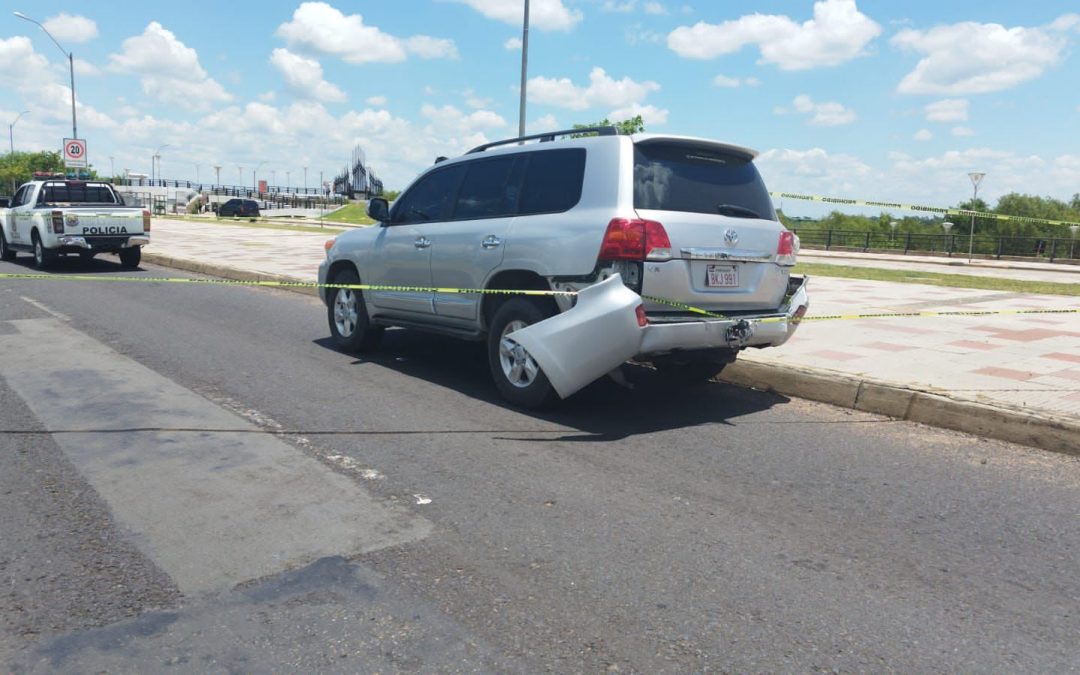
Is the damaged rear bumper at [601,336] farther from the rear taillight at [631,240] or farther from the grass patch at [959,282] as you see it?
the grass patch at [959,282]

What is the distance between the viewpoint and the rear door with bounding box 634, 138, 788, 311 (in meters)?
5.72

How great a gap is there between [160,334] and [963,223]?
4588cm

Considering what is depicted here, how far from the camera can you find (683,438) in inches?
217

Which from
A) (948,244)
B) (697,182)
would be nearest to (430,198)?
(697,182)

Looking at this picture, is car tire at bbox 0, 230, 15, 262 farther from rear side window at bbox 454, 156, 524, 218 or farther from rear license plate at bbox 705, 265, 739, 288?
rear license plate at bbox 705, 265, 739, 288

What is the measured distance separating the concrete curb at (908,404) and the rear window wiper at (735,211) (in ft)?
4.74

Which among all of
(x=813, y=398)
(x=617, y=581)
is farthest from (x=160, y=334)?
Answer: (x=617, y=581)

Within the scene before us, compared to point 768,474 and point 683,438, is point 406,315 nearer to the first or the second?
point 683,438

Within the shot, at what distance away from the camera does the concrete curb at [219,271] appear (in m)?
13.7

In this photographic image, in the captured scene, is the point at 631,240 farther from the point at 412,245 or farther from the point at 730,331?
the point at 412,245

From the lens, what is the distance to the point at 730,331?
599 centimetres

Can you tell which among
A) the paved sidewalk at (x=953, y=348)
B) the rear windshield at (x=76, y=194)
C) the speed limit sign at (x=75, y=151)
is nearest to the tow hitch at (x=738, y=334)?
the paved sidewalk at (x=953, y=348)

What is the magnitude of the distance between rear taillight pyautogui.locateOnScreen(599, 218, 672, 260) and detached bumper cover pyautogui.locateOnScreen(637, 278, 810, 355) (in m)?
0.47

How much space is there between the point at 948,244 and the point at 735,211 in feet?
122
